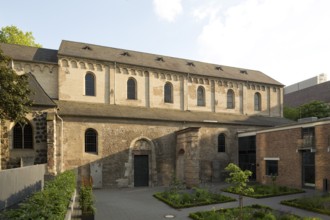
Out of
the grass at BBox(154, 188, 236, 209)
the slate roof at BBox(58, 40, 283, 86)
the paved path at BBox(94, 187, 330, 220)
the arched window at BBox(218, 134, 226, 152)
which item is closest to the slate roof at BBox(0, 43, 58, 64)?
the slate roof at BBox(58, 40, 283, 86)

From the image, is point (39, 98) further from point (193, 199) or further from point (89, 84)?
point (193, 199)

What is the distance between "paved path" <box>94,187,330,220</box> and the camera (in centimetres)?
1382

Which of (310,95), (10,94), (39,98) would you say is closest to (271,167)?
(39,98)

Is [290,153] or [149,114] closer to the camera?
[290,153]

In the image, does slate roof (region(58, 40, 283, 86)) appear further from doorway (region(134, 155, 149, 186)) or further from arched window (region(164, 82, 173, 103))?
doorway (region(134, 155, 149, 186))

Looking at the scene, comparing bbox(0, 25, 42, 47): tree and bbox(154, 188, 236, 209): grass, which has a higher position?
bbox(0, 25, 42, 47): tree

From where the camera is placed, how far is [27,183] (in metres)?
16.8

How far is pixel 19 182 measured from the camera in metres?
15.6

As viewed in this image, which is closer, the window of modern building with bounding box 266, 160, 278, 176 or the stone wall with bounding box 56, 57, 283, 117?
the window of modern building with bounding box 266, 160, 278, 176

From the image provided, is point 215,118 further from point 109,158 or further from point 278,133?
point 109,158

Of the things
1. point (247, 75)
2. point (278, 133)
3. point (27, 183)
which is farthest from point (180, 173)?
point (247, 75)

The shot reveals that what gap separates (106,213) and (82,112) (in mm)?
11312

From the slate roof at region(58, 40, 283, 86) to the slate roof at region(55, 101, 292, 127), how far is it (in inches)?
196

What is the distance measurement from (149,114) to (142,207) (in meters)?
12.0
